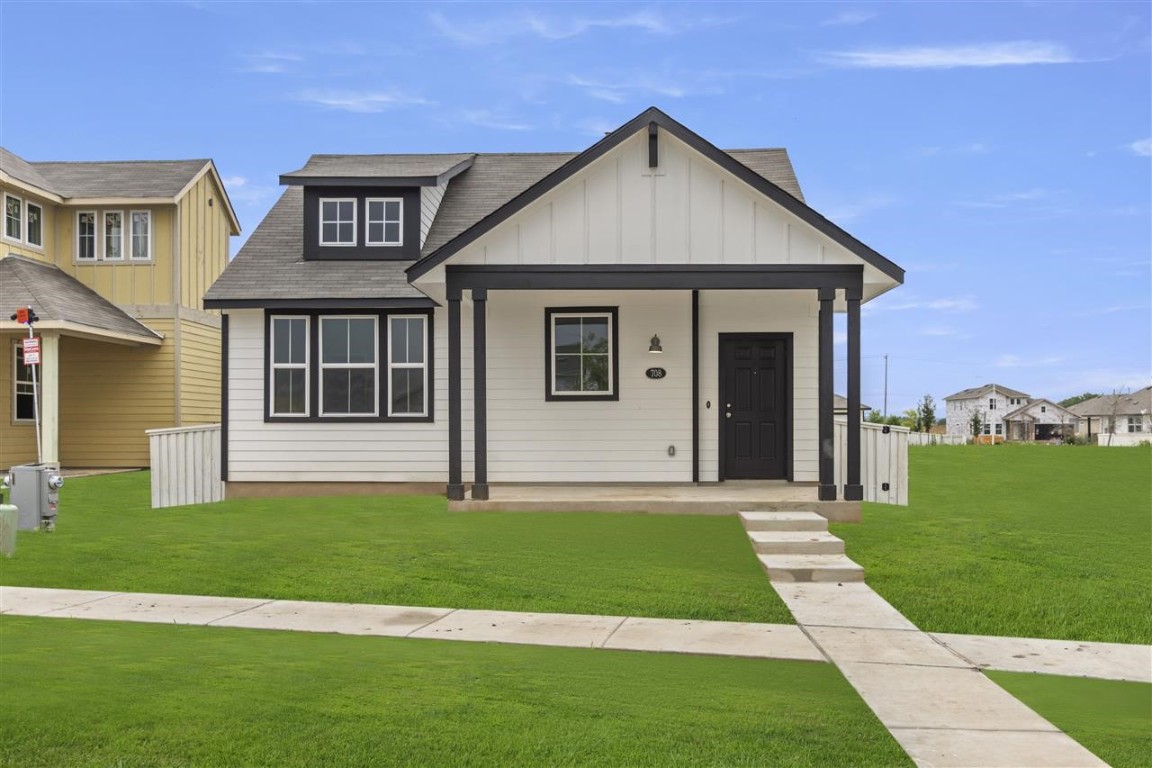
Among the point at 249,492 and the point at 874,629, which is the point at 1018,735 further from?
the point at 249,492

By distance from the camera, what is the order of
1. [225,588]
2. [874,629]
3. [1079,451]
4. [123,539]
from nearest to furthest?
[874,629] < [225,588] < [123,539] < [1079,451]

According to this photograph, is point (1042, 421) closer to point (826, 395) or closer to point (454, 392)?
point (826, 395)

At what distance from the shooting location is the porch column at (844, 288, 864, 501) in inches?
546

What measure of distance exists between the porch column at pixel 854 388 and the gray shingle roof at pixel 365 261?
14.0ft

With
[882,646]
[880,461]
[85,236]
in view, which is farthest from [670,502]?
[85,236]

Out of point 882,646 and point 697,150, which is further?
point 697,150

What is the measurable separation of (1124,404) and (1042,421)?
12636 millimetres

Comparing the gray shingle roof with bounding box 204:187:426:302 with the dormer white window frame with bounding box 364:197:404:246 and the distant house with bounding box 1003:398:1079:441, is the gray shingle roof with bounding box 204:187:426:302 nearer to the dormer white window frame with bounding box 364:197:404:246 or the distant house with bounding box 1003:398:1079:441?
the dormer white window frame with bounding box 364:197:404:246

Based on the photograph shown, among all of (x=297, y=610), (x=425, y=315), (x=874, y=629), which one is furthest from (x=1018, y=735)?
(x=425, y=315)

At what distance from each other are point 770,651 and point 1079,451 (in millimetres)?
Answer: 26398

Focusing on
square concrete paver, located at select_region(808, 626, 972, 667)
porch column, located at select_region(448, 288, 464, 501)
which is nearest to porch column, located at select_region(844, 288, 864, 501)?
porch column, located at select_region(448, 288, 464, 501)

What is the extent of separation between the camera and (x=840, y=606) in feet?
30.1

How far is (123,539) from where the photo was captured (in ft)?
40.2

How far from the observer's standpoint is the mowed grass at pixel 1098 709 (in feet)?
17.8
